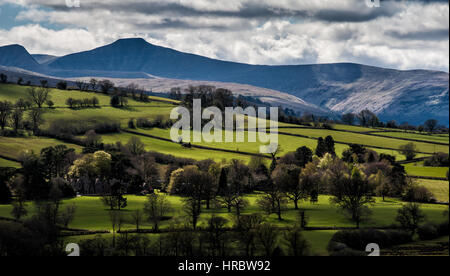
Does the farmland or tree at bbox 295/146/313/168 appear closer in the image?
the farmland

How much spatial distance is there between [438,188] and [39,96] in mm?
103763

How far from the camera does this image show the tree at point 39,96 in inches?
5030

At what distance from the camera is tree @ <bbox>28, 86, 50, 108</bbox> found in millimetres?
127750

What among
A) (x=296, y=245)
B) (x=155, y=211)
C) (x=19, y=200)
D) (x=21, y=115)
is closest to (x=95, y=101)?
(x=21, y=115)

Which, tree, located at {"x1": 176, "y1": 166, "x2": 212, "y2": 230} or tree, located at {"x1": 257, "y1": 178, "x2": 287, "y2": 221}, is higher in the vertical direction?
tree, located at {"x1": 176, "y1": 166, "x2": 212, "y2": 230}

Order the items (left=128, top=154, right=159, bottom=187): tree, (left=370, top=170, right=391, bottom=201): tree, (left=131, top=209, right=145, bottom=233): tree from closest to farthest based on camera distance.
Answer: (left=131, top=209, right=145, bottom=233): tree < (left=370, top=170, right=391, bottom=201): tree < (left=128, top=154, right=159, bottom=187): tree

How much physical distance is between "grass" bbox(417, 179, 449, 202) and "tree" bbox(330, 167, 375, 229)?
34.7 feet

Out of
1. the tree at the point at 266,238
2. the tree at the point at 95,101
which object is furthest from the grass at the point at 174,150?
the tree at the point at 266,238

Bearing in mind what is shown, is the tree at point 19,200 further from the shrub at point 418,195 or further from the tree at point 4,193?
the shrub at point 418,195

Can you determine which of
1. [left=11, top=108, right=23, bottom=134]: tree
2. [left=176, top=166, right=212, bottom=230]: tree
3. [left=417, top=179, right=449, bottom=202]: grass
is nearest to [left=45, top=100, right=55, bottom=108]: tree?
[left=11, top=108, right=23, bottom=134]: tree

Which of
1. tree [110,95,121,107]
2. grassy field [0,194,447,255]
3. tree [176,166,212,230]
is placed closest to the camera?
grassy field [0,194,447,255]

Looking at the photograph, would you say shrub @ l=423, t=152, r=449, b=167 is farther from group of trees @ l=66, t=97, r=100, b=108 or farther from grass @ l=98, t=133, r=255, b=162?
group of trees @ l=66, t=97, r=100, b=108
